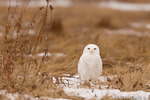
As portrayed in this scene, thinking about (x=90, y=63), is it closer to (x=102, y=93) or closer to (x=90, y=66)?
(x=90, y=66)

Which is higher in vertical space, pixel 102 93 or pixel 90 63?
pixel 90 63

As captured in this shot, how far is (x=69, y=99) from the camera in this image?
2.81 m

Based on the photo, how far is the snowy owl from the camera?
325cm

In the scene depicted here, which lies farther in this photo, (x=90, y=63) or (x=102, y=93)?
(x=90, y=63)

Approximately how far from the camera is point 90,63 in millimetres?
3258

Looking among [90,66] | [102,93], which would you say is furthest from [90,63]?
[102,93]

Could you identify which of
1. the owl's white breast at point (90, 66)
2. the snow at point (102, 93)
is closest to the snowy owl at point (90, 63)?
the owl's white breast at point (90, 66)

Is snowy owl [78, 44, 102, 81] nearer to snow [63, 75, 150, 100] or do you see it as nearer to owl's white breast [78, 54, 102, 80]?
owl's white breast [78, 54, 102, 80]

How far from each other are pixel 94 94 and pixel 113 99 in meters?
0.18

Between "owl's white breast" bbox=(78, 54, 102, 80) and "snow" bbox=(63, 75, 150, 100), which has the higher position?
"owl's white breast" bbox=(78, 54, 102, 80)

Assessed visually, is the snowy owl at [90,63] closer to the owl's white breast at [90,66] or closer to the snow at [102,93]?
the owl's white breast at [90,66]

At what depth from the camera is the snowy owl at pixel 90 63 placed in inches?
128

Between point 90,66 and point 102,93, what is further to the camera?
point 90,66

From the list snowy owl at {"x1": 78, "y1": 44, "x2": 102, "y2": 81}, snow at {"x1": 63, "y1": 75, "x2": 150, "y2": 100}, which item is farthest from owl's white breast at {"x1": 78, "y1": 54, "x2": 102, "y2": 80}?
snow at {"x1": 63, "y1": 75, "x2": 150, "y2": 100}
